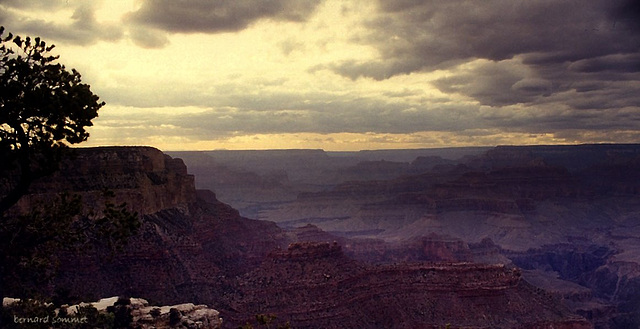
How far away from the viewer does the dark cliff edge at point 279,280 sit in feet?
155

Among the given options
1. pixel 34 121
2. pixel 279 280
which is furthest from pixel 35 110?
pixel 279 280

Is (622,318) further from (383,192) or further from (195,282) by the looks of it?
(383,192)

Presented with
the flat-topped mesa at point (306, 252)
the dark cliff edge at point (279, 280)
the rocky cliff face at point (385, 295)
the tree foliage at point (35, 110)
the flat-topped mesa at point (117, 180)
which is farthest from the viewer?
the flat-topped mesa at point (306, 252)

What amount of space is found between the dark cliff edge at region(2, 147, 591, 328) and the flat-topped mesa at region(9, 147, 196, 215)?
108mm

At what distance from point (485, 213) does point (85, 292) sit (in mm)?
113464

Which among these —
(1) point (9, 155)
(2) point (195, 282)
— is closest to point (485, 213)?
(2) point (195, 282)

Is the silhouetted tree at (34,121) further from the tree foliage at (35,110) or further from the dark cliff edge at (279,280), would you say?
the dark cliff edge at (279,280)

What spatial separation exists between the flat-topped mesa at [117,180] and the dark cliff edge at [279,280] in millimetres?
108

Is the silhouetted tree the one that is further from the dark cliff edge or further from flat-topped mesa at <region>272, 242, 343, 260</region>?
flat-topped mesa at <region>272, 242, 343, 260</region>

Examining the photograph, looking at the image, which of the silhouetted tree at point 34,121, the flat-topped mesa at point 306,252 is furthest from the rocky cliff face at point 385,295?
the silhouetted tree at point 34,121

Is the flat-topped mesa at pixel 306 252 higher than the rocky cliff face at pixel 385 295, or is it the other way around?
the flat-topped mesa at pixel 306 252

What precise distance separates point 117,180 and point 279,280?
58.4 ft

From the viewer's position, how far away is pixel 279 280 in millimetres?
50031

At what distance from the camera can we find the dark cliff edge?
155ft
